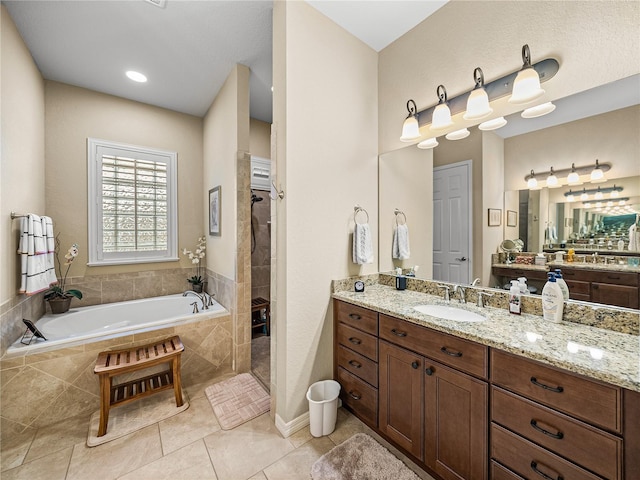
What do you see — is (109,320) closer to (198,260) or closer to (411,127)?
(198,260)

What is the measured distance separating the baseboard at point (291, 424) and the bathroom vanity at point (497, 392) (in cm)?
38

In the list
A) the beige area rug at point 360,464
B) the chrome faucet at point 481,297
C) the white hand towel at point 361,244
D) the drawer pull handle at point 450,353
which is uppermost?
the white hand towel at point 361,244

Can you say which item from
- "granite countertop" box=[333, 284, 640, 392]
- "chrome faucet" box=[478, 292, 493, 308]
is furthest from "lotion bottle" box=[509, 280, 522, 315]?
"chrome faucet" box=[478, 292, 493, 308]

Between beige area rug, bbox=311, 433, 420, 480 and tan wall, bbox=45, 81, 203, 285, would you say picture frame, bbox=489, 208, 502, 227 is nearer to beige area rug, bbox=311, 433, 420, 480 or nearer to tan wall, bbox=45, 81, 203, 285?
beige area rug, bbox=311, 433, 420, 480

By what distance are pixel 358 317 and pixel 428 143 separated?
1.40 m

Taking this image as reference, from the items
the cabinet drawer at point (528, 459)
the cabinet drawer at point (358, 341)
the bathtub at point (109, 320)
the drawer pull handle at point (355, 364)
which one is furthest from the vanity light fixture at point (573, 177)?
the bathtub at point (109, 320)

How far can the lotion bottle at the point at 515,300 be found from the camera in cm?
142

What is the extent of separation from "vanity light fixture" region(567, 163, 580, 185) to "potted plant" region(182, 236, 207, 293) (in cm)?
348

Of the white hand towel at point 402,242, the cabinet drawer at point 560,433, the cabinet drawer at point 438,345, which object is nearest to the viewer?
the cabinet drawer at point 560,433

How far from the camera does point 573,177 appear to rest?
139cm

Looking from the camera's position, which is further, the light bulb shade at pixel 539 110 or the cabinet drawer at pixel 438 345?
the light bulb shade at pixel 539 110

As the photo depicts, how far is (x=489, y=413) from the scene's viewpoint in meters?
1.11

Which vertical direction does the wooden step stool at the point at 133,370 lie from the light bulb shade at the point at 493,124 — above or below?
below

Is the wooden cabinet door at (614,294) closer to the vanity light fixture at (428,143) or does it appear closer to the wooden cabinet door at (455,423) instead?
the wooden cabinet door at (455,423)
